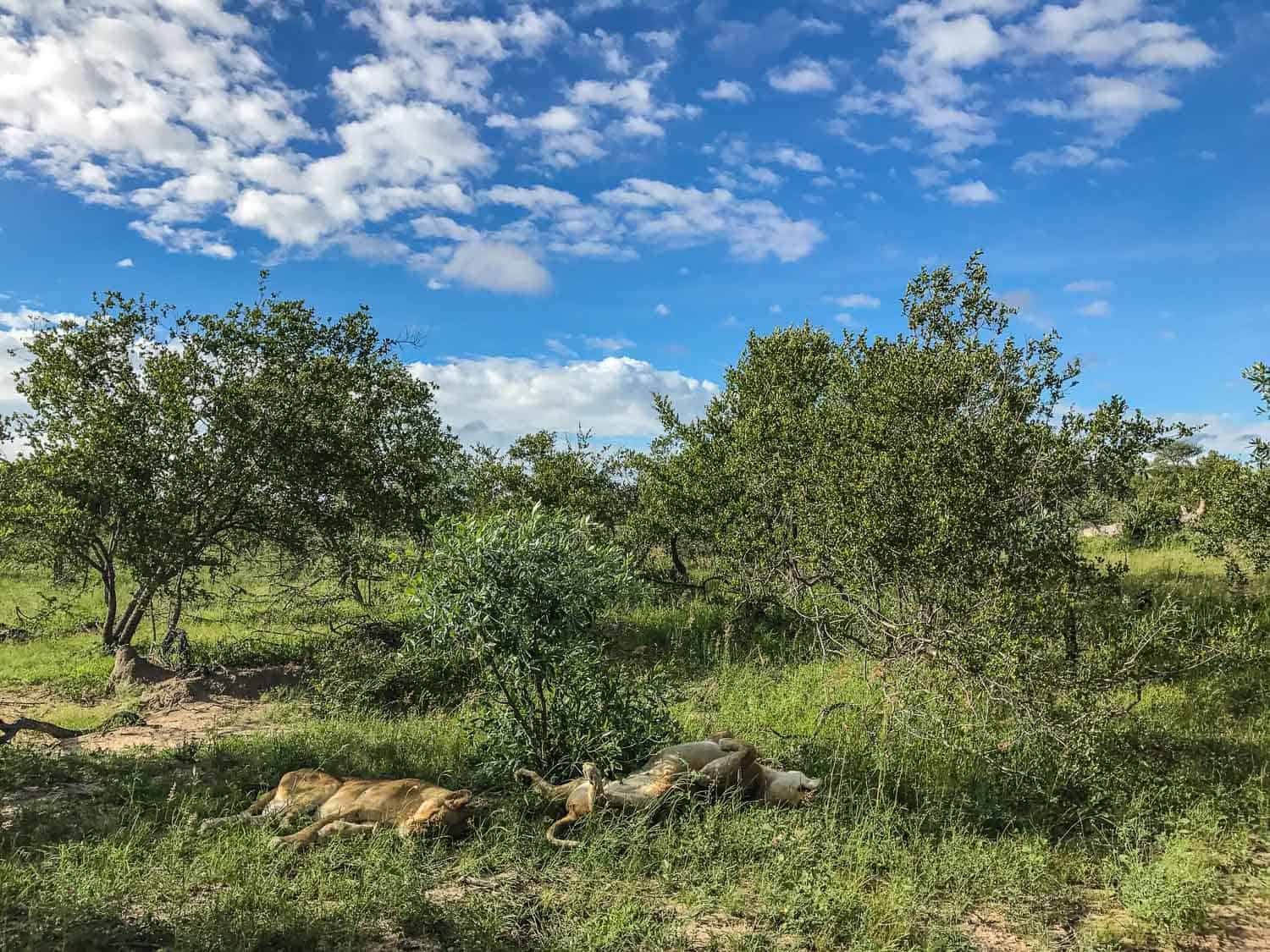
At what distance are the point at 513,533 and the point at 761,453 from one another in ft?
20.8

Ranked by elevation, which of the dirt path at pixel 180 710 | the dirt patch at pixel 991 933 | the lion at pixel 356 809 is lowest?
the dirt patch at pixel 991 933

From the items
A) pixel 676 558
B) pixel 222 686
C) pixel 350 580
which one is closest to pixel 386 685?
pixel 222 686

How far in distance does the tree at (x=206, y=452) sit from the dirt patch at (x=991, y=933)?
10854 millimetres

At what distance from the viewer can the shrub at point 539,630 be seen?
19.9 feet

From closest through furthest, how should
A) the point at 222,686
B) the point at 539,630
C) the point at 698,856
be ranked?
the point at 698,856 → the point at 539,630 → the point at 222,686

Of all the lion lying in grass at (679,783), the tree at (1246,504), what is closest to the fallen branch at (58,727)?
the lion lying in grass at (679,783)

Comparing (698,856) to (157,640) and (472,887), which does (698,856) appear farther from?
(157,640)

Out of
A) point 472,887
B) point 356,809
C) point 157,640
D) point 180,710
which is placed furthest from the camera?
point 157,640

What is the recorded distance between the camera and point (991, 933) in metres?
4.78

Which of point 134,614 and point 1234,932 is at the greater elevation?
point 134,614

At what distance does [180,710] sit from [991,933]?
9689 millimetres

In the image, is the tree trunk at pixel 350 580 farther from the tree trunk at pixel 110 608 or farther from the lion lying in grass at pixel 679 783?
the lion lying in grass at pixel 679 783

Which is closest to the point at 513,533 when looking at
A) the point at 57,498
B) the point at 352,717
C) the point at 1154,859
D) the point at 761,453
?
the point at 352,717

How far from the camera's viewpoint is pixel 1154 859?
5684 mm
